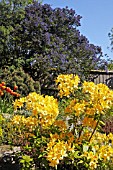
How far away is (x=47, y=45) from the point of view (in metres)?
11.3

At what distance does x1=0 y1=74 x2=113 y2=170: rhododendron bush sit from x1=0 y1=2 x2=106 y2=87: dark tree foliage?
7.40 m

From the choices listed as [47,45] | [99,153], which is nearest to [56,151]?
[99,153]

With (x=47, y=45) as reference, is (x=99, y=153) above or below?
below

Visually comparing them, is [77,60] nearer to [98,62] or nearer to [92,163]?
[98,62]

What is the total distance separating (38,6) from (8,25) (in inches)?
46.9

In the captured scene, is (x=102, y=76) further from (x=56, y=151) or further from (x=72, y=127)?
(x=56, y=151)

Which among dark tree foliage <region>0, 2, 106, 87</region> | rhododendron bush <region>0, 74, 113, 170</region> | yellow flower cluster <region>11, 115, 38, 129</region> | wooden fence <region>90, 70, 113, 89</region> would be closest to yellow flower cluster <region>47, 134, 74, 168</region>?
rhododendron bush <region>0, 74, 113, 170</region>

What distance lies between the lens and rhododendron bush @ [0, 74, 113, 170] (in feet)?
10.3

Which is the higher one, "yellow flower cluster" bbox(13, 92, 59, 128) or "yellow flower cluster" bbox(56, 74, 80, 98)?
"yellow flower cluster" bbox(56, 74, 80, 98)

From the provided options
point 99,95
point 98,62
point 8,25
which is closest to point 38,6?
point 8,25

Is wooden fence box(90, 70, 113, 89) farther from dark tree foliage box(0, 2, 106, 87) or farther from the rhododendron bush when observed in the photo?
the rhododendron bush

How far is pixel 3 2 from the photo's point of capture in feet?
38.6

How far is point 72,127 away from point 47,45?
7858 mm

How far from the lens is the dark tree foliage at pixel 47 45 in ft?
36.8
